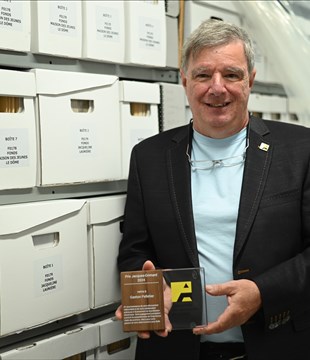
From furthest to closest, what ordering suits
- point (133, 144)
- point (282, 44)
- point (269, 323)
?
point (282, 44)
point (133, 144)
point (269, 323)

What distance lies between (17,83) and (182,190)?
449 millimetres

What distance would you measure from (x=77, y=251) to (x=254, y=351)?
18.8 inches

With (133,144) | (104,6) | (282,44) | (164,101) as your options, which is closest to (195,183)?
(133,144)

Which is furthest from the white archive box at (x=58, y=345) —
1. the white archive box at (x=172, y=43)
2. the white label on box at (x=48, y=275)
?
the white archive box at (x=172, y=43)

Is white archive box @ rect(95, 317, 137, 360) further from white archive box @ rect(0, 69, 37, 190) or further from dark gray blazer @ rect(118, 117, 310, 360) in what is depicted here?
white archive box @ rect(0, 69, 37, 190)

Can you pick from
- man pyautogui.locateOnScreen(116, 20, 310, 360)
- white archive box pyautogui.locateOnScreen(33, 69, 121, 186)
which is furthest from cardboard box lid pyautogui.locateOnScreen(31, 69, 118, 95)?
man pyautogui.locateOnScreen(116, 20, 310, 360)

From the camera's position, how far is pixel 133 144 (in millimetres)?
1478

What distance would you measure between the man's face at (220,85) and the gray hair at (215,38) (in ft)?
0.04

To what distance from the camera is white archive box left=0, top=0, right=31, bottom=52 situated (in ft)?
3.85

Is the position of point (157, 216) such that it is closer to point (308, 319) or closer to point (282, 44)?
point (308, 319)

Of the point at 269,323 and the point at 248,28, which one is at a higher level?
the point at 248,28

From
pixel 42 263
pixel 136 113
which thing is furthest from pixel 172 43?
pixel 42 263

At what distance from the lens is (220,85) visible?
122 cm

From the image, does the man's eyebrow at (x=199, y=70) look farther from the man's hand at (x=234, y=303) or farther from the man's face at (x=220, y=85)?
the man's hand at (x=234, y=303)
